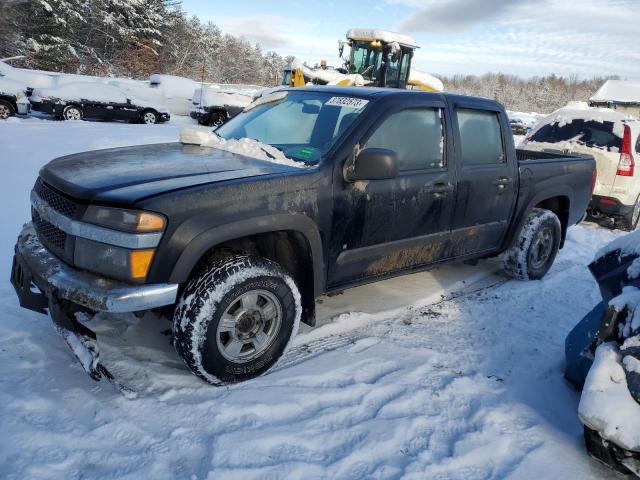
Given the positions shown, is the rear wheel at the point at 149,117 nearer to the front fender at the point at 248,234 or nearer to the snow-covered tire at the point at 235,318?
the front fender at the point at 248,234

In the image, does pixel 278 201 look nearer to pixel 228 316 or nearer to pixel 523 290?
pixel 228 316

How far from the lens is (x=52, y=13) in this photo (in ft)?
102

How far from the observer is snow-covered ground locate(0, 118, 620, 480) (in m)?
2.32

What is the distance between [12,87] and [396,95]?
48.1 ft

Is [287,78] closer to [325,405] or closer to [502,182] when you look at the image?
[502,182]

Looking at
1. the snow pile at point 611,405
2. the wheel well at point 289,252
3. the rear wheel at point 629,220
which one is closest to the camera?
the snow pile at point 611,405

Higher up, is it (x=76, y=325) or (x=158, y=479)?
(x=76, y=325)

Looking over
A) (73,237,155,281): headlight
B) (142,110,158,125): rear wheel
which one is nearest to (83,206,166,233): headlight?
(73,237,155,281): headlight

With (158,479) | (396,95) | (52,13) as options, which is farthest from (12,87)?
(52,13)

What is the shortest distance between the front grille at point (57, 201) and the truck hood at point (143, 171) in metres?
0.05

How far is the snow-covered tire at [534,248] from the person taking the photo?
483 cm

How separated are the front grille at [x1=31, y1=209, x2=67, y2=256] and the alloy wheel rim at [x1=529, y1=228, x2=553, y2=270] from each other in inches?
163

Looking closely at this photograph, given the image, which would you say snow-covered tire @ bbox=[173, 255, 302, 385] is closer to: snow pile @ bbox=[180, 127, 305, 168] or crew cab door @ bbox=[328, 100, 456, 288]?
crew cab door @ bbox=[328, 100, 456, 288]

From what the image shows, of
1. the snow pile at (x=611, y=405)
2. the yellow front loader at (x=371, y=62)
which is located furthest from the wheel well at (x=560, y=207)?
the yellow front loader at (x=371, y=62)
